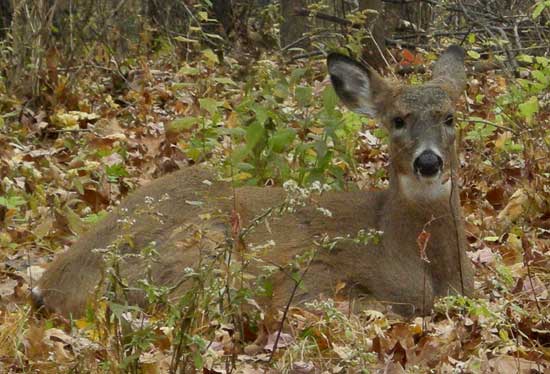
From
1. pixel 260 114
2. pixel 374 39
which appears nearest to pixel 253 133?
pixel 260 114

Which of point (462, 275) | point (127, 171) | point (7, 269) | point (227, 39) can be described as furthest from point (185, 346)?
point (227, 39)

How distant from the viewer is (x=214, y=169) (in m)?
6.26

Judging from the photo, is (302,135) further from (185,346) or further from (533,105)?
(185,346)

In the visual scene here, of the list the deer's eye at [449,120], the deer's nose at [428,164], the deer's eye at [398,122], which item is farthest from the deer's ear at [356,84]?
the deer's nose at [428,164]

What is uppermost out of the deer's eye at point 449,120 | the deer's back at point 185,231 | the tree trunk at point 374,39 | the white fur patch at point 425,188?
the deer's eye at point 449,120

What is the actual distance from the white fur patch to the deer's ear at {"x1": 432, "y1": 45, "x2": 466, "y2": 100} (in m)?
0.63

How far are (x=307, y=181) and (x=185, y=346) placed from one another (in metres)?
2.98

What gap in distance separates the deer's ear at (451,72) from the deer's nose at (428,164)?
0.61 metres

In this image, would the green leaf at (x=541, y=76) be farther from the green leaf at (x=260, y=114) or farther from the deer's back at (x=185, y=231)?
the green leaf at (x=260, y=114)

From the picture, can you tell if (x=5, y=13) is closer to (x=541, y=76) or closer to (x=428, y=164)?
(x=541, y=76)

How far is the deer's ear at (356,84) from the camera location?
675 centimetres

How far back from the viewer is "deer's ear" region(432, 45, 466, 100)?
6.64 meters

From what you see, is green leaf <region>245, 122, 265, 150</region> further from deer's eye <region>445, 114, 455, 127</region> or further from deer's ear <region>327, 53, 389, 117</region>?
deer's eye <region>445, 114, 455, 127</region>

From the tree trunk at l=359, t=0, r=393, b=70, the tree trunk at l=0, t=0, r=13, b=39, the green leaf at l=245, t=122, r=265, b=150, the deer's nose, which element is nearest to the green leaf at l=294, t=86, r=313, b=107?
the green leaf at l=245, t=122, r=265, b=150
